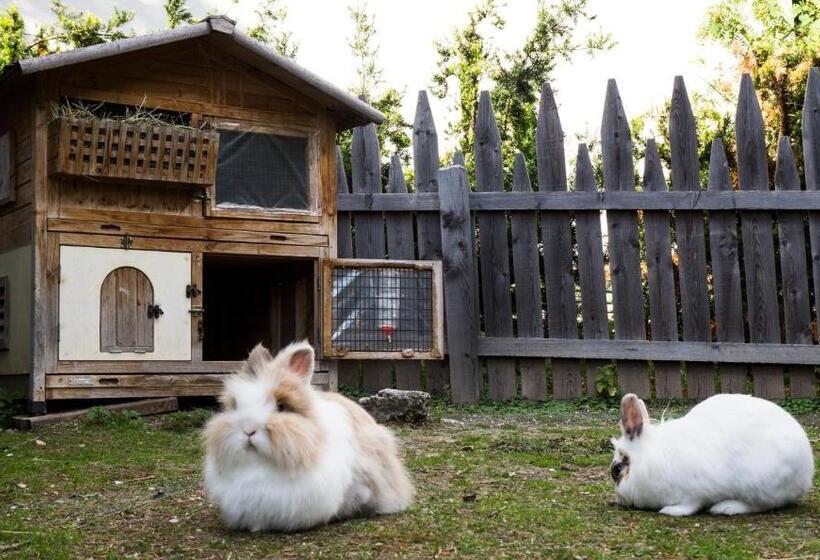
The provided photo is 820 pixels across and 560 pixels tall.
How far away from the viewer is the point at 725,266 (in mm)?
8852

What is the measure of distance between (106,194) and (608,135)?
183 inches

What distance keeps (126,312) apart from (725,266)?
5.39m

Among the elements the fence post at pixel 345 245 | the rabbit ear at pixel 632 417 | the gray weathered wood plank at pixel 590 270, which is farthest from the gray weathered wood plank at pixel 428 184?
the rabbit ear at pixel 632 417

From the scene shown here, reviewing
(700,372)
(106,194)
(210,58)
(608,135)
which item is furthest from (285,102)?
(700,372)

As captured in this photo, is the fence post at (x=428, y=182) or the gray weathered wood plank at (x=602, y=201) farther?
the fence post at (x=428, y=182)

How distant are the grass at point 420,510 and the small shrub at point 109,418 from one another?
9 centimetres

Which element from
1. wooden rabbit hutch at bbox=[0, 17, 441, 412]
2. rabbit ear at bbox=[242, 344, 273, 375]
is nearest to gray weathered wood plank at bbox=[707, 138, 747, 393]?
wooden rabbit hutch at bbox=[0, 17, 441, 412]

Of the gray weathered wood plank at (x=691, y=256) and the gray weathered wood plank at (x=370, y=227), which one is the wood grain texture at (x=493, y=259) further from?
the gray weathered wood plank at (x=691, y=256)

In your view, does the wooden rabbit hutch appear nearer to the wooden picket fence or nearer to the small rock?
the wooden picket fence

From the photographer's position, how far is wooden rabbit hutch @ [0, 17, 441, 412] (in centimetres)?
765

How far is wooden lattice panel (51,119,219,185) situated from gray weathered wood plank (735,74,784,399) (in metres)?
4.89

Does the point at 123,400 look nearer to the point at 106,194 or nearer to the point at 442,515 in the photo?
the point at 106,194

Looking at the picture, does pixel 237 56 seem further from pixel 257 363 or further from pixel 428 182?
pixel 257 363

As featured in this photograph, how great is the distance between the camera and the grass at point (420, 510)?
3.54 m
